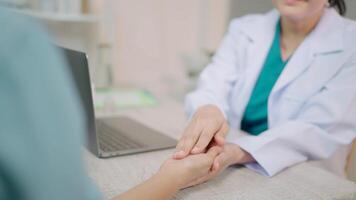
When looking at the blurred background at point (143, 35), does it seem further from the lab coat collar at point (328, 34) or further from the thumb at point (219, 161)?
the thumb at point (219, 161)

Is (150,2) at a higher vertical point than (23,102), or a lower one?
lower

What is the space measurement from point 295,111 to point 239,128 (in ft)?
0.67

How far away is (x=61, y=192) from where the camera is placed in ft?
1.02

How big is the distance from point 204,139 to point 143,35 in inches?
42.7

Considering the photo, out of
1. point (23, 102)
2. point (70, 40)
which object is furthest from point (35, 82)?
point (70, 40)

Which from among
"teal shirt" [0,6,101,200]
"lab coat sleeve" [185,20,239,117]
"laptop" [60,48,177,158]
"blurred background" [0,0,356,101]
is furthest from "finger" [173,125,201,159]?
"blurred background" [0,0,356,101]

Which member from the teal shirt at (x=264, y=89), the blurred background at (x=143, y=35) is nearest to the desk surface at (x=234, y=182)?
the teal shirt at (x=264, y=89)

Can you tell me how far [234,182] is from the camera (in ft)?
2.44

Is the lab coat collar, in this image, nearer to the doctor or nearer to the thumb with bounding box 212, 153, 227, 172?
the doctor

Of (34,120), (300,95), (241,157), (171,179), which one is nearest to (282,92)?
(300,95)

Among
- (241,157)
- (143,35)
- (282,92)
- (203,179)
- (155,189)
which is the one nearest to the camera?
(155,189)

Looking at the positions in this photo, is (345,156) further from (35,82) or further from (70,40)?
(70,40)

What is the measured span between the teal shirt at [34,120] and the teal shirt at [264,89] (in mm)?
847

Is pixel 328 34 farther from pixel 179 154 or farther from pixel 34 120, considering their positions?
pixel 34 120
